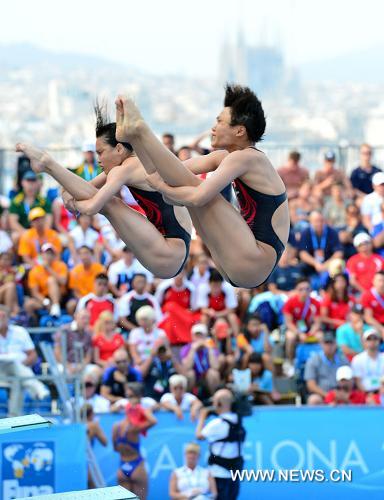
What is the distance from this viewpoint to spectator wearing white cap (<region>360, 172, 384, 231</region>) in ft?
52.7

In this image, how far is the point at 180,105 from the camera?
123 m

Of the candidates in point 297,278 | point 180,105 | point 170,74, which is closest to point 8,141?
point 180,105

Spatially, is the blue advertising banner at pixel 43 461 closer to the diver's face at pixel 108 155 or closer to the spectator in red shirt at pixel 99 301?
the spectator in red shirt at pixel 99 301

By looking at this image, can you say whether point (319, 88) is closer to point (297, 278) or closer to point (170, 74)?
point (170, 74)

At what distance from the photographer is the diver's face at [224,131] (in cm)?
823

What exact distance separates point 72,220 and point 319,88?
150 metres

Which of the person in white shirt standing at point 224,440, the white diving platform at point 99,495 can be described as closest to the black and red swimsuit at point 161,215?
the white diving platform at point 99,495

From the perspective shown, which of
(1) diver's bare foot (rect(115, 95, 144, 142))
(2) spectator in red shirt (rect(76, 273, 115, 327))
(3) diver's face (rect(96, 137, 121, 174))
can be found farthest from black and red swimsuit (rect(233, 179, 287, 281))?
(2) spectator in red shirt (rect(76, 273, 115, 327))

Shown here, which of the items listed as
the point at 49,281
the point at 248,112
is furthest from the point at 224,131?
the point at 49,281

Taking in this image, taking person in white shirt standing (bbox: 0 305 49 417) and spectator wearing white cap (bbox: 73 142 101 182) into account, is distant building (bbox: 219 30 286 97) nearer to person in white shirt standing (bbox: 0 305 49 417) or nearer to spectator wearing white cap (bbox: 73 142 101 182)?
spectator wearing white cap (bbox: 73 142 101 182)

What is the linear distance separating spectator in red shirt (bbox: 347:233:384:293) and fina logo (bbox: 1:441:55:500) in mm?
5099

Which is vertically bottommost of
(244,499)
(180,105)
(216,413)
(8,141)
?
(244,499)

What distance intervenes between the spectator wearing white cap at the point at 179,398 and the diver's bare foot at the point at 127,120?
5267mm

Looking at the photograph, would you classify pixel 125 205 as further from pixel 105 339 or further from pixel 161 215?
pixel 105 339
